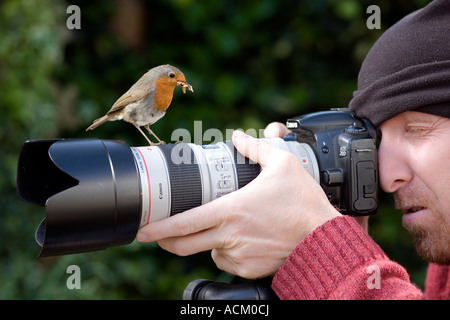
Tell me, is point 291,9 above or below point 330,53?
above

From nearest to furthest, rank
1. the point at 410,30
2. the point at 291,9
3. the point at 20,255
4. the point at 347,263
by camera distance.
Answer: the point at 347,263, the point at 410,30, the point at 20,255, the point at 291,9

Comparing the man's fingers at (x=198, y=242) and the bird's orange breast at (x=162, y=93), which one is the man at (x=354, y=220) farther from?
the bird's orange breast at (x=162, y=93)

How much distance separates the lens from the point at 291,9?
1.67 m

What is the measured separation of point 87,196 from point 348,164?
1.30ft

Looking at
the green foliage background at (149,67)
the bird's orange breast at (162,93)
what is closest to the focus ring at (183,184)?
the bird's orange breast at (162,93)

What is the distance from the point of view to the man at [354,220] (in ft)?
2.20

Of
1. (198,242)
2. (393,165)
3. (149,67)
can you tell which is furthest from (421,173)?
(149,67)

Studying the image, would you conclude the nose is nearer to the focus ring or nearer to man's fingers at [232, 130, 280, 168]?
man's fingers at [232, 130, 280, 168]

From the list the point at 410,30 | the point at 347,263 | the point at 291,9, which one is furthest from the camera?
the point at 291,9

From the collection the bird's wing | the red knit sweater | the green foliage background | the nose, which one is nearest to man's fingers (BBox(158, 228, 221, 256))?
the red knit sweater

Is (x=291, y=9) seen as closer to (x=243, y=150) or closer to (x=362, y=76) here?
(x=362, y=76)

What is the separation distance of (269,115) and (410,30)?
876 millimetres
